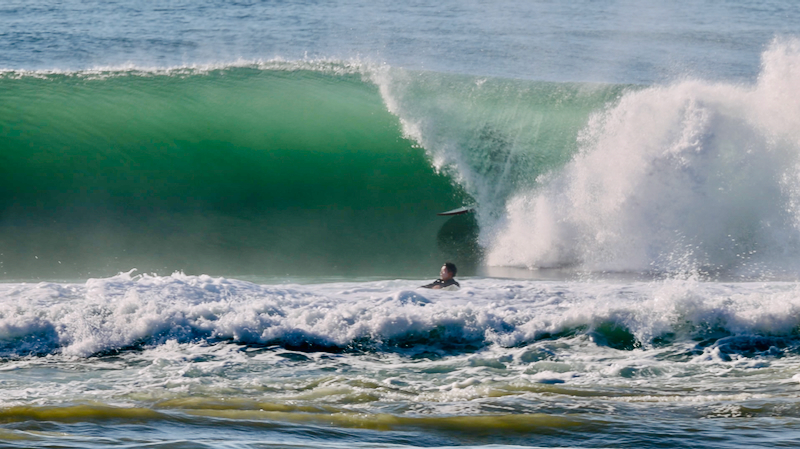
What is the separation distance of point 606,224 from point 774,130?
113 inches

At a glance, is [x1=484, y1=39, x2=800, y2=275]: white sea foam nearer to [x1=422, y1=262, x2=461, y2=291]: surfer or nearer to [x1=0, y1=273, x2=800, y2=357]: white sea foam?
[x1=422, y1=262, x2=461, y2=291]: surfer

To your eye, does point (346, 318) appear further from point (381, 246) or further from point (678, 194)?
point (678, 194)

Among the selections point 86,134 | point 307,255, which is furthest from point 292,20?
point 307,255

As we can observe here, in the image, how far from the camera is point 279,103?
37.1ft

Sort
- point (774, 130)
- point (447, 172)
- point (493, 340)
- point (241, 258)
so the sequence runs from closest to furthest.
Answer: point (493, 340) < point (241, 258) < point (774, 130) < point (447, 172)

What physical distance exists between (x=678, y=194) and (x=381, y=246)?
154 inches

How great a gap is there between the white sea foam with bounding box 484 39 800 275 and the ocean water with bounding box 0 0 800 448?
3 centimetres

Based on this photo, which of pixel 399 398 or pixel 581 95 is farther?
pixel 581 95

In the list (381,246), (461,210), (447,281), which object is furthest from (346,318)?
(461,210)

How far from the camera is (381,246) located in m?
9.20

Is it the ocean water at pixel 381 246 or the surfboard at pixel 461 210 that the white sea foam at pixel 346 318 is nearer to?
the ocean water at pixel 381 246

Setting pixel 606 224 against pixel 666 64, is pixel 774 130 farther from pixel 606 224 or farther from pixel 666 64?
pixel 666 64

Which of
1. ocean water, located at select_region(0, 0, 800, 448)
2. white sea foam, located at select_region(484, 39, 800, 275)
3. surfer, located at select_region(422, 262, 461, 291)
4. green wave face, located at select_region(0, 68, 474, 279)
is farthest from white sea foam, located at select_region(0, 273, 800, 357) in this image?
white sea foam, located at select_region(484, 39, 800, 275)

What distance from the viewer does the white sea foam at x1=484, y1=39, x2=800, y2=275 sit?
867cm
